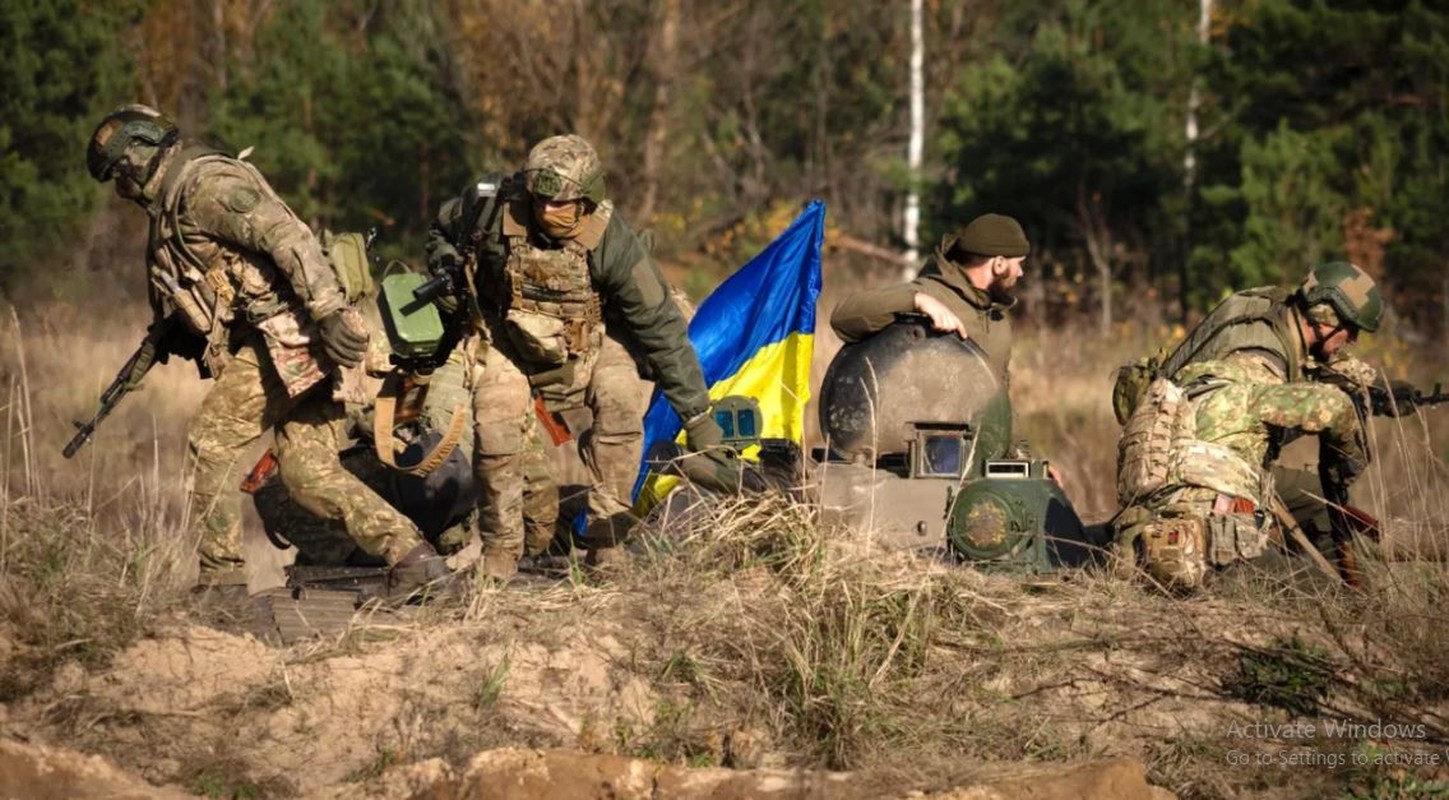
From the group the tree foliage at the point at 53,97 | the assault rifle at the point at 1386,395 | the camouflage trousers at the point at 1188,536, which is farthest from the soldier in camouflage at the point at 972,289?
the tree foliage at the point at 53,97

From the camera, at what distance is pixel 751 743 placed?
22.3 ft

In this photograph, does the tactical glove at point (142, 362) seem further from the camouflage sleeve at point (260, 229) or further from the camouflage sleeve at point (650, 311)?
the camouflage sleeve at point (650, 311)

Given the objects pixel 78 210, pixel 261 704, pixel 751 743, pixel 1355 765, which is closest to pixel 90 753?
pixel 261 704

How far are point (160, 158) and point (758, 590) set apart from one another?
2785mm

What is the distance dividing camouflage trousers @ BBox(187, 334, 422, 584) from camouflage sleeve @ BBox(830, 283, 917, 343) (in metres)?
1.95

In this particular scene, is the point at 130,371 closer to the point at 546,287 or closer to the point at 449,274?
the point at 449,274

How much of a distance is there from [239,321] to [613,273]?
4.86 ft

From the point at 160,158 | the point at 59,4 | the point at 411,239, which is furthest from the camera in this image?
the point at 411,239

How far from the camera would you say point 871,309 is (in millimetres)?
8492

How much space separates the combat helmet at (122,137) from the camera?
7781 mm

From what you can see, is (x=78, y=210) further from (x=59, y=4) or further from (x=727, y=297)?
(x=727, y=297)

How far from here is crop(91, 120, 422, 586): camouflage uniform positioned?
25.4 feet

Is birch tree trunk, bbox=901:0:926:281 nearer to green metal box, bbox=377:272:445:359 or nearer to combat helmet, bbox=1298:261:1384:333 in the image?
combat helmet, bbox=1298:261:1384:333

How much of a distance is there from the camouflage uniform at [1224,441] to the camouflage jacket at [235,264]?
3104 millimetres
